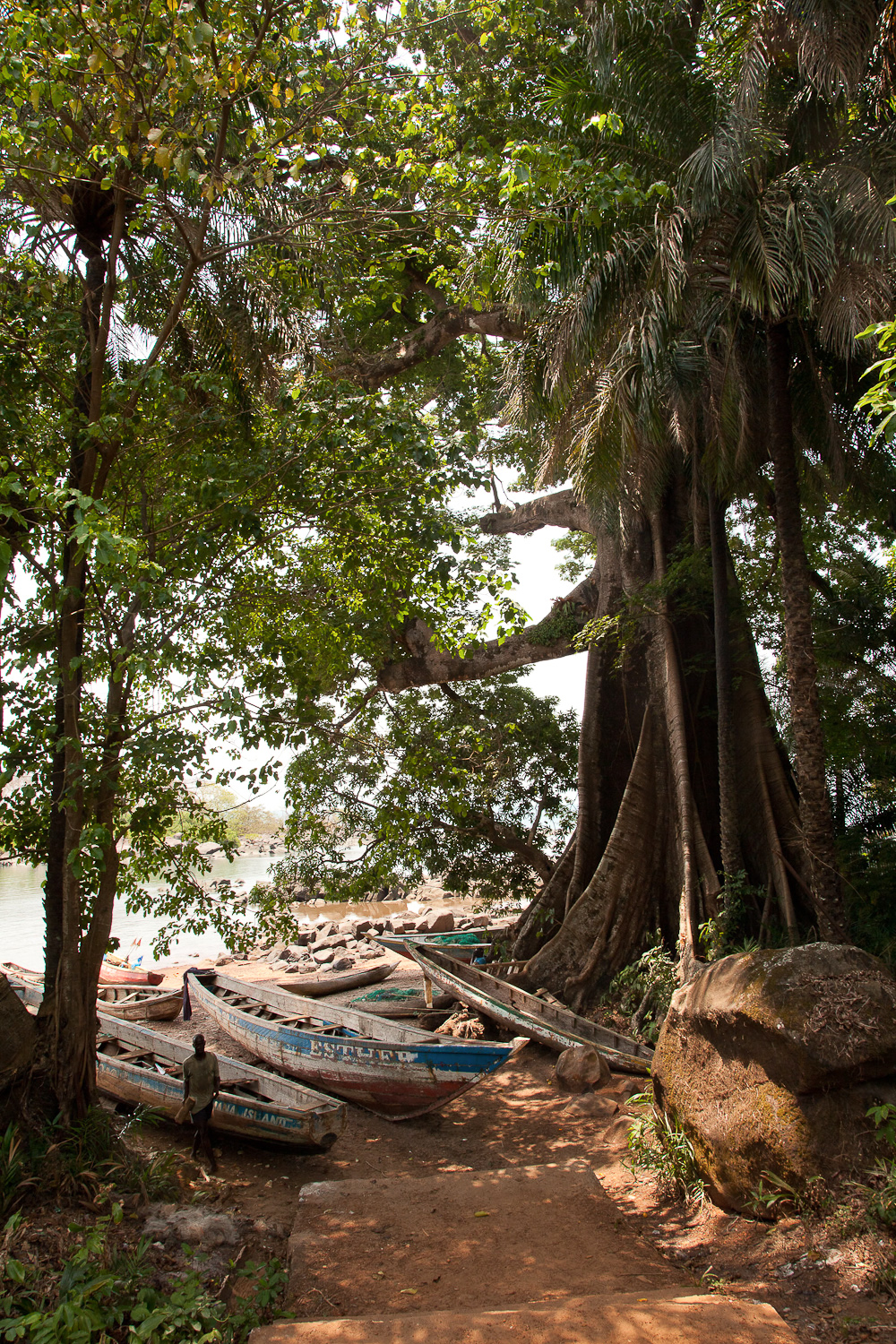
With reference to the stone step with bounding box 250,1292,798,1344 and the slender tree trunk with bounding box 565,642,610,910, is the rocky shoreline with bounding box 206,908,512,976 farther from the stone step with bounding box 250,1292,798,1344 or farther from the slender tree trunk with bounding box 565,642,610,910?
the stone step with bounding box 250,1292,798,1344

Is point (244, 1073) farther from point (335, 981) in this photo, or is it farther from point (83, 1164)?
point (335, 981)

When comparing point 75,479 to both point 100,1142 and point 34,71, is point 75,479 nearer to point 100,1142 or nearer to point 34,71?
point 34,71

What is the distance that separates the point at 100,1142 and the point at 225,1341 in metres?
2.29

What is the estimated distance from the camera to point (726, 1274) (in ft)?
14.5

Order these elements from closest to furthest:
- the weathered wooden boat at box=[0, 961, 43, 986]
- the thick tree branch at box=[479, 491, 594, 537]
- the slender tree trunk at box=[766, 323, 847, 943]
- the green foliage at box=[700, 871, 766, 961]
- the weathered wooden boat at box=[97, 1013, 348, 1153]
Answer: the weathered wooden boat at box=[97, 1013, 348, 1153] → the slender tree trunk at box=[766, 323, 847, 943] → the green foliage at box=[700, 871, 766, 961] → the weathered wooden boat at box=[0, 961, 43, 986] → the thick tree branch at box=[479, 491, 594, 537]

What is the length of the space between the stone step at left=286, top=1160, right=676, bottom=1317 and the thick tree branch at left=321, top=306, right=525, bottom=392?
9227 millimetres

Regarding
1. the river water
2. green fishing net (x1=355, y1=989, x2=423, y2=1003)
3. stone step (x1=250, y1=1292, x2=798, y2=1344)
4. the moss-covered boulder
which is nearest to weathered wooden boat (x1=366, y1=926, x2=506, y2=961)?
green fishing net (x1=355, y1=989, x2=423, y2=1003)

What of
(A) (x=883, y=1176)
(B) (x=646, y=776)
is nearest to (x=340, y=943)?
(B) (x=646, y=776)

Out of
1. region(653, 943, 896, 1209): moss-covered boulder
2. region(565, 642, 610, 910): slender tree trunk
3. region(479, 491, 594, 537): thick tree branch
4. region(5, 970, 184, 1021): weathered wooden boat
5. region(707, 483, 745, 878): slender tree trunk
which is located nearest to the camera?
region(653, 943, 896, 1209): moss-covered boulder

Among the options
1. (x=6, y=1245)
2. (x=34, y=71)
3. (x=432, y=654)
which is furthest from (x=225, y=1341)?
(x=432, y=654)

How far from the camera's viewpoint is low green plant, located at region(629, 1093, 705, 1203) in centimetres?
546

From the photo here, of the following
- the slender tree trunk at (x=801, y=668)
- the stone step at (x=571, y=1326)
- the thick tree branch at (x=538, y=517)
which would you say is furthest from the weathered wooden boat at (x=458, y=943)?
the stone step at (x=571, y=1326)

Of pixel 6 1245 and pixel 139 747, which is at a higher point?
pixel 139 747

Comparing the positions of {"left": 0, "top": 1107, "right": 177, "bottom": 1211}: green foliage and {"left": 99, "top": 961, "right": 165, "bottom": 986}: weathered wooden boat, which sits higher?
{"left": 0, "top": 1107, "right": 177, "bottom": 1211}: green foliage
